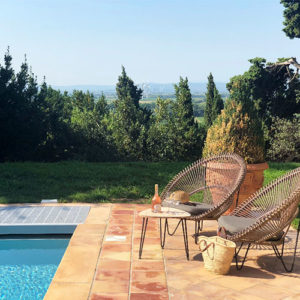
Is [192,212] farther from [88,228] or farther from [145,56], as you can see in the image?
[145,56]

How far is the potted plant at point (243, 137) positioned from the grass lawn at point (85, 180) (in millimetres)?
1882

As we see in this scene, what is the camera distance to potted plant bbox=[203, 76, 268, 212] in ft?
19.7

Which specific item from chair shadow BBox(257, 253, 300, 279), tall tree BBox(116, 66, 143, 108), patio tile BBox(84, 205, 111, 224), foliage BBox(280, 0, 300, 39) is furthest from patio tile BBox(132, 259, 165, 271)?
tall tree BBox(116, 66, 143, 108)

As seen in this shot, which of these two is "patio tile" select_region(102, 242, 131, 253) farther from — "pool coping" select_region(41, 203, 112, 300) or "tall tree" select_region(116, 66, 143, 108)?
"tall tree" select_region(116, 66, 143, 108)

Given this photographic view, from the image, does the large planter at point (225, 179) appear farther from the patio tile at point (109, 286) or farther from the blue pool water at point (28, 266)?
the patio tile at point (109, 286)

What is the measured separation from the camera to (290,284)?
371 cm

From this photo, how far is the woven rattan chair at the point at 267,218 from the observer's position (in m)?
3.90

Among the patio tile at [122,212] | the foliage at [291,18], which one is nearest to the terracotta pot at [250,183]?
the patio tile at [122,212]

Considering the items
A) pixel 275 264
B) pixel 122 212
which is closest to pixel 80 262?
pixel 275 264

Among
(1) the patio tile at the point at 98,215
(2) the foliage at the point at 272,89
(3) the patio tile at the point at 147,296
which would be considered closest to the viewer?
(3) the patio tile at the point at 147,296

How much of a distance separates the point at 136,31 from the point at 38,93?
704 inches

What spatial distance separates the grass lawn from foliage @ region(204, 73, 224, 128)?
18.4m

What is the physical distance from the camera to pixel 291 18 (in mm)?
19797

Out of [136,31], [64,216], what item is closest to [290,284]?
[64,216]
